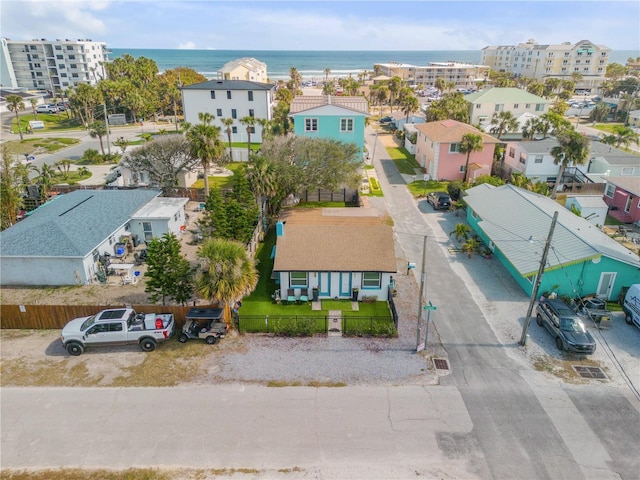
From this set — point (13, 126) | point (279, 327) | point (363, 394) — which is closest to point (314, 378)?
point (363, 394)

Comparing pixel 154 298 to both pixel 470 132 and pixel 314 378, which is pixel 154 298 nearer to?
pixel 314 378

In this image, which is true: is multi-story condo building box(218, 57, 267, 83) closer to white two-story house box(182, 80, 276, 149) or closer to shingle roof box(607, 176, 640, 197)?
white two-story house box(182, 80, 276, 149)

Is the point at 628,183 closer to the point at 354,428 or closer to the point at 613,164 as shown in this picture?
the point at 613,164

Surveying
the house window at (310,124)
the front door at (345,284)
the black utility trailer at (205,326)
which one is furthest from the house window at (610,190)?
the black utility trailer at (205,326)

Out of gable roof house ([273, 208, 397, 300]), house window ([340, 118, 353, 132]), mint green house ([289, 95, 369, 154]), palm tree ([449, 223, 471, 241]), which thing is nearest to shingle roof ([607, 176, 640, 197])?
palm tree ([449, 223, 471, 241])

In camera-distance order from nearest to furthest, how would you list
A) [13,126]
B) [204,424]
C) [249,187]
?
[204,424] → [249,187] → [13,126]

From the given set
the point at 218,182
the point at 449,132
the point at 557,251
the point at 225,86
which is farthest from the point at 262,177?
the point at 225,86
